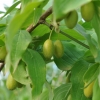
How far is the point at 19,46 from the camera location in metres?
1.16

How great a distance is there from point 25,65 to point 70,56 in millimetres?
258

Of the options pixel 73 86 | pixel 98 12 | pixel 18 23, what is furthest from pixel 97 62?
pixel 18 23

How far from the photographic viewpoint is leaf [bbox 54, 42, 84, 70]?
4.84 ft

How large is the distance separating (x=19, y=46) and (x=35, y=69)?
0.12 m

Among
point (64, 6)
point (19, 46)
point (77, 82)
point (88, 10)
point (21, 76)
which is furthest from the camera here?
point (77, 82)

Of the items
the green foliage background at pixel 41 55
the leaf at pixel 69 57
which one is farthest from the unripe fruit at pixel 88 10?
the leaf at pixel 69 57

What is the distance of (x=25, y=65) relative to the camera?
131 cm

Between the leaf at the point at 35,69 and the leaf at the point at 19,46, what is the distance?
3.5 inches

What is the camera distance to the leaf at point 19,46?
1112 mm

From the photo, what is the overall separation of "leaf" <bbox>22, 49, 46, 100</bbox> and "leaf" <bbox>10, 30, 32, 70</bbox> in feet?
0.29

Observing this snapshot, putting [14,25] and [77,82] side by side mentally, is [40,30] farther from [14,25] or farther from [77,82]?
Answer: [14,25]

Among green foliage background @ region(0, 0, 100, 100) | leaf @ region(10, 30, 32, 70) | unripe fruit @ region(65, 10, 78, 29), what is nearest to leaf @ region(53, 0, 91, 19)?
green foliage background @ region(0, 0, 100, 100)

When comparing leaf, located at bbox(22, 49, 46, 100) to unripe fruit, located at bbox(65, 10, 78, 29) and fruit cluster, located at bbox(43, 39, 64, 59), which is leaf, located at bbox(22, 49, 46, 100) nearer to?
fruit cluster, located at bbox(43, 39, 64, 59)

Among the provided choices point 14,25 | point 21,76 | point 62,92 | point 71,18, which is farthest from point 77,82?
point 14,25
